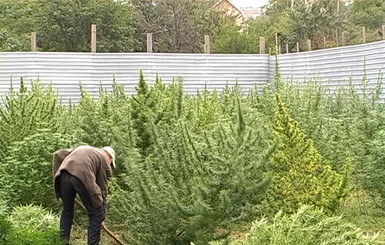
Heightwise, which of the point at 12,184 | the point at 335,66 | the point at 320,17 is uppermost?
the point at 320,17

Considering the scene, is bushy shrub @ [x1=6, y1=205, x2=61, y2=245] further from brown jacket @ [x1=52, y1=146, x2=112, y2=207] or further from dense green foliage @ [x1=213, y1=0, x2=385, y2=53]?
dense green foliage @ [x1=213, y1=0, x2=385, y2=53]

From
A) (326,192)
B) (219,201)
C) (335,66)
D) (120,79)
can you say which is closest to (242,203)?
(219,201)

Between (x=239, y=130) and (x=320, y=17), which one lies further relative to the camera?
(x=320, y=17)

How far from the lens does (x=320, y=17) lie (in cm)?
3878

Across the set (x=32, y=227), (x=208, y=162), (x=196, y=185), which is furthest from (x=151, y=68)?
(x=196, y=185)

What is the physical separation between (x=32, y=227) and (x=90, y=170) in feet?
2.76

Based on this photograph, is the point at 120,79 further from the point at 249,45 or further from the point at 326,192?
the point at 249,45

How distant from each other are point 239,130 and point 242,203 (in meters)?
0.71

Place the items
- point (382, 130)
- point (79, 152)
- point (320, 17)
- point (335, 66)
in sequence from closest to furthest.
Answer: point (79, 152) → point (382, 130) → point (335, 66) → point (320, 17)

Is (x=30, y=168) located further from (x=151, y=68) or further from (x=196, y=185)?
(x=151, y=68)

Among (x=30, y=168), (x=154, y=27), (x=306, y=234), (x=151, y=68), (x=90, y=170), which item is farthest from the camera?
(x=154, y=27)

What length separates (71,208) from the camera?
7.15 m

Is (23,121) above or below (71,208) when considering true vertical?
above

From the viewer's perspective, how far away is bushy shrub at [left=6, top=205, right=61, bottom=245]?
580cm
